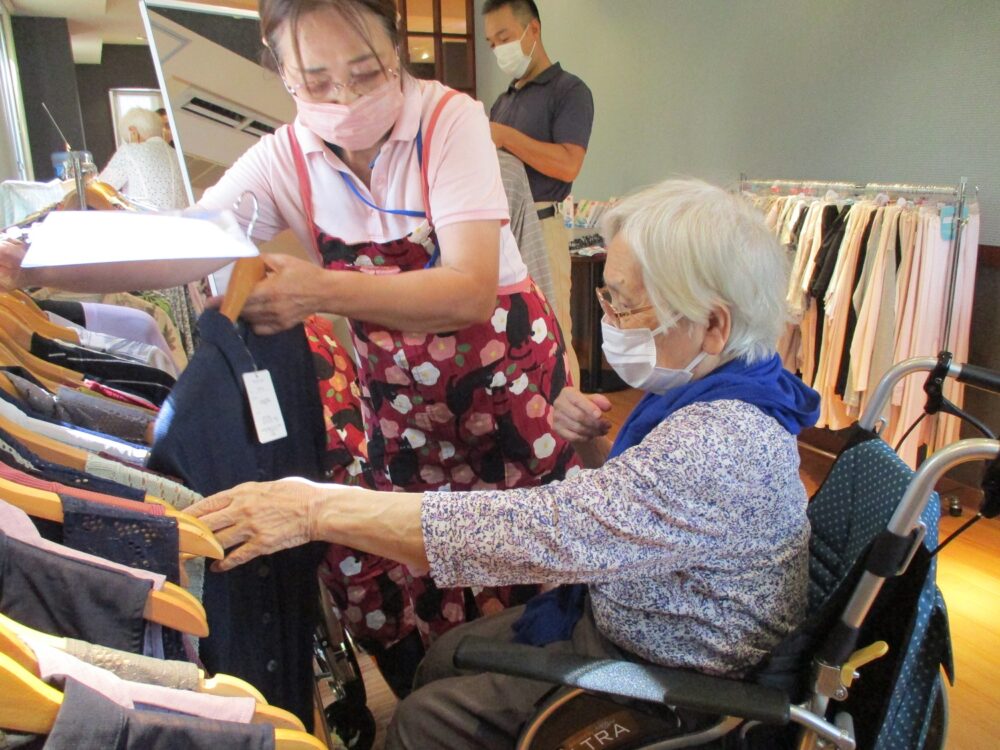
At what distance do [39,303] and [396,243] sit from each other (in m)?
0.77

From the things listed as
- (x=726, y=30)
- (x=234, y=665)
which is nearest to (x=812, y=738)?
(x=234, y=665)

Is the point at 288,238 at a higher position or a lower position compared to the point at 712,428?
higher

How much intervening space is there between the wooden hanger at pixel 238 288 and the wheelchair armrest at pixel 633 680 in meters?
0.51

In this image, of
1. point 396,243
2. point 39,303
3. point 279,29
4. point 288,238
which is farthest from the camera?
point 288,238

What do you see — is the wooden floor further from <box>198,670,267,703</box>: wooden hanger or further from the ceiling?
the ceiling

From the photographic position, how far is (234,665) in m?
0.86

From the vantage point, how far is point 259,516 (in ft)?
2.69

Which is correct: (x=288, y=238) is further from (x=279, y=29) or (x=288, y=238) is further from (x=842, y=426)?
(x=842, y=426)

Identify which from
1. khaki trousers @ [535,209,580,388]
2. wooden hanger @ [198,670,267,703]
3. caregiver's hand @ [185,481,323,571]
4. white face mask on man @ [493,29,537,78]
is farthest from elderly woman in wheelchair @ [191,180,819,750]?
white face mask on man @ [493,29,537,78]

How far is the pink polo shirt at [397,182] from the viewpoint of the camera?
114 centimetres

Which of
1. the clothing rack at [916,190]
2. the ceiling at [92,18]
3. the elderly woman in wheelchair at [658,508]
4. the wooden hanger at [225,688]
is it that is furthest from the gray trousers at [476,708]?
the ceiling at [92,18]

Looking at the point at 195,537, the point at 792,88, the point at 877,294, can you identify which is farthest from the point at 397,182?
the point at 792,88

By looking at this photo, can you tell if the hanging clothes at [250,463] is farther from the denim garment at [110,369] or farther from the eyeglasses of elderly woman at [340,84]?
the eyeglasses of elderly woman at [340,84]

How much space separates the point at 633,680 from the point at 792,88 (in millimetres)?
3426
